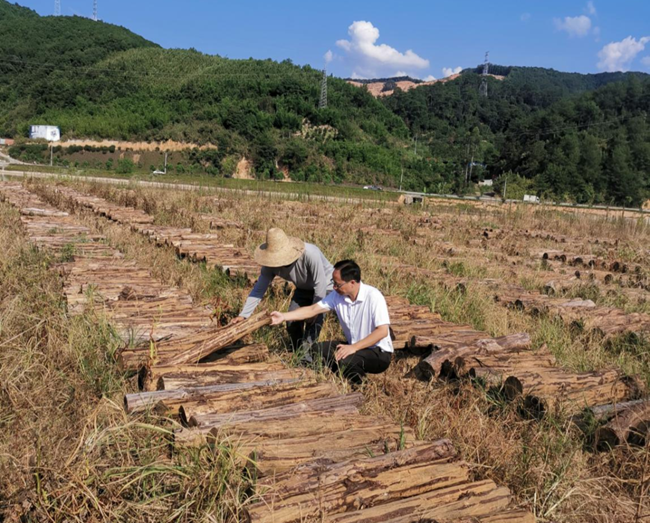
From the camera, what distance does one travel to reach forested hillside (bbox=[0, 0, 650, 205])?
56.3 m

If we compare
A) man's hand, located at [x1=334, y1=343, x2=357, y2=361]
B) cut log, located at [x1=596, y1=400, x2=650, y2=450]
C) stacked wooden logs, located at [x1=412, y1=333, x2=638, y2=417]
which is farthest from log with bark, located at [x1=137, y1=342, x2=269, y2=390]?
cut log, located at [x1=596, y1=400, x2=650, y2=450]

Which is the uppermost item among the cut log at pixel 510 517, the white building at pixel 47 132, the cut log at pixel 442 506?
the white building at pixel 47 132

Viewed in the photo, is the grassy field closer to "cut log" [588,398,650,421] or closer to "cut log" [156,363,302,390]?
"cut log" [588,398,650,421]

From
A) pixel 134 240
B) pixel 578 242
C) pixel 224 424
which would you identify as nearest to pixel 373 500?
pixel 224 424

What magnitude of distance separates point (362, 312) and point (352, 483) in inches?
81.4

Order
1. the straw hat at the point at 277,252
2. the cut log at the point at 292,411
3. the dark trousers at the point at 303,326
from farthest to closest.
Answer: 1. the dark trousers at the point at 303,326
2. the straw hat at the point at 277,252
3. the cut log at the point at 292,411

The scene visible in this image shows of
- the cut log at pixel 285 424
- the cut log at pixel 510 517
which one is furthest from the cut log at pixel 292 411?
the cut log at pixel 510 517

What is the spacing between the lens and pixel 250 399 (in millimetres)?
3371

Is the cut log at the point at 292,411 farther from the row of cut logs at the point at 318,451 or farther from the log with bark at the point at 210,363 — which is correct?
the log with bark at the point at 210,363

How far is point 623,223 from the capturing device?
57.2 ft

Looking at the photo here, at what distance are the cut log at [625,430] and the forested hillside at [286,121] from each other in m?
36.4

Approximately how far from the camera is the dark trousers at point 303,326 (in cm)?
509

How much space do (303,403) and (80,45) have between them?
109525mm

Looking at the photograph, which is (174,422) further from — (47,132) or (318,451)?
(47,132)
